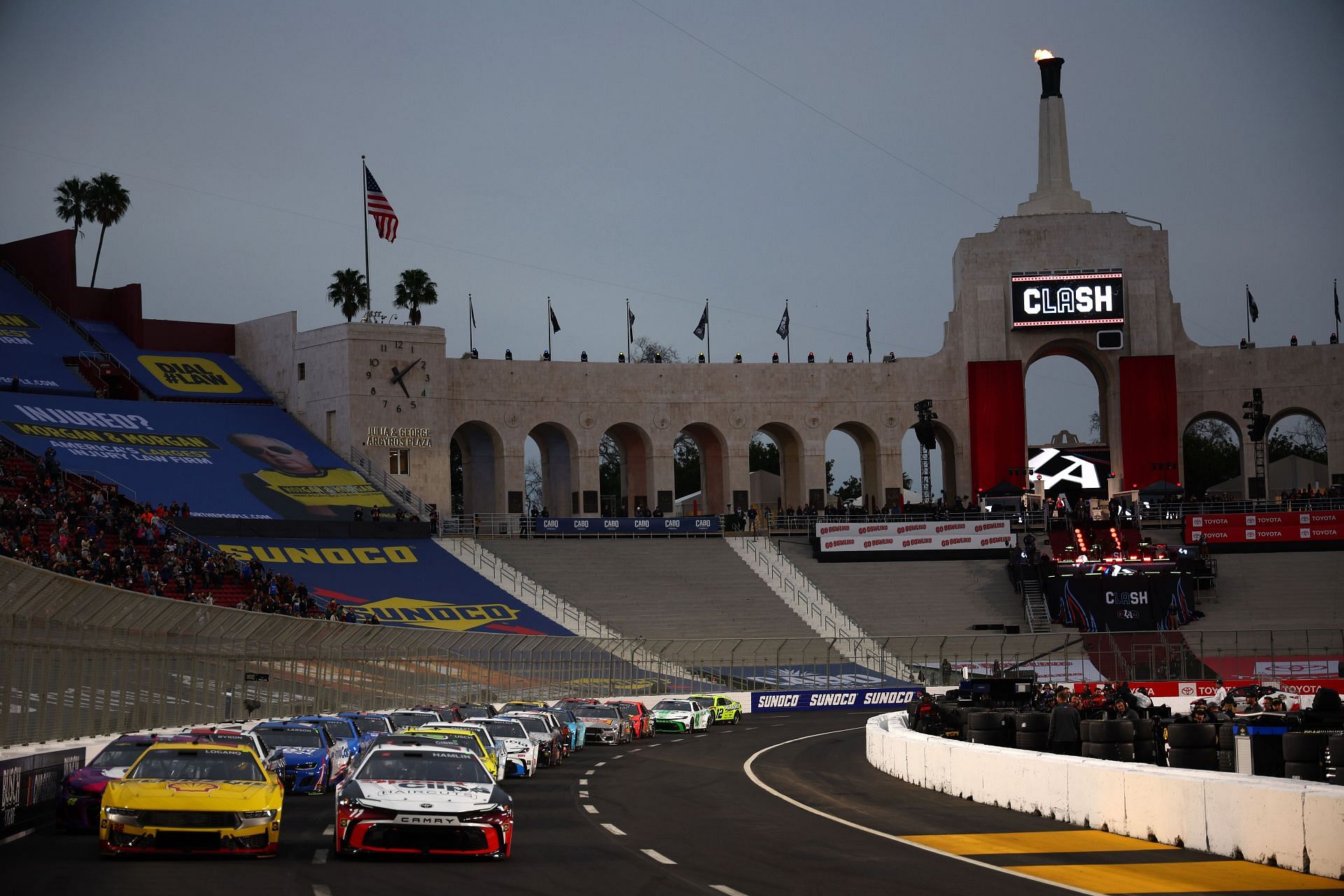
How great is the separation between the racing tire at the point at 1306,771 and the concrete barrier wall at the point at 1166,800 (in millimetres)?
1080

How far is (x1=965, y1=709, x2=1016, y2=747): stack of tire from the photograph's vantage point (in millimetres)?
27812

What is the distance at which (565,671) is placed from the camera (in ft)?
179

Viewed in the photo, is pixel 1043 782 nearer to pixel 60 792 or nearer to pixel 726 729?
pixel 60 792

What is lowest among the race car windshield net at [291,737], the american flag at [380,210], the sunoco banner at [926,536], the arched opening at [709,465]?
the race car windshield net at [291,737]

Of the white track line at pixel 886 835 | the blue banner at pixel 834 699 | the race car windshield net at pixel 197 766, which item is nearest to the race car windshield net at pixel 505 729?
the white track line at pixel 886 835

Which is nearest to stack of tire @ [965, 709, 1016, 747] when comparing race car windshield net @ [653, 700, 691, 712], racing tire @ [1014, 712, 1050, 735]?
racing tire @ [1014, 712, 1050, 735]

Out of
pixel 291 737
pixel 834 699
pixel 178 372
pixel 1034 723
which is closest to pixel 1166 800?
pixel 1034 723

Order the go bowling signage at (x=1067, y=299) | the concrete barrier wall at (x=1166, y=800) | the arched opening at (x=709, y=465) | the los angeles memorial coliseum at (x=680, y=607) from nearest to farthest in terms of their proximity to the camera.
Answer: the concrete barrier wall at (x=1166, y=800) → the los angeles memorial coliseum at (x=680, y=607) → the go bowling signage at (x=1067, y=299) → the arched opening at (x=709, y=465)

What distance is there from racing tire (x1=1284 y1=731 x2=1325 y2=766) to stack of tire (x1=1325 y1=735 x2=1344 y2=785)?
0.41m

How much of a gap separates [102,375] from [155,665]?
1851 inches

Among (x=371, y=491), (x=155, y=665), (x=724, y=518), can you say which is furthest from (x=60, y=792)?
(x=724, y=518)

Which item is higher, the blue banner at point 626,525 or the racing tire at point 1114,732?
the blue banner at point 626,525

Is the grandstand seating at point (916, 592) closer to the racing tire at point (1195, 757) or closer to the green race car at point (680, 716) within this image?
the green race car at point (680, 716)

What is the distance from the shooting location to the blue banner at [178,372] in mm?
76688
